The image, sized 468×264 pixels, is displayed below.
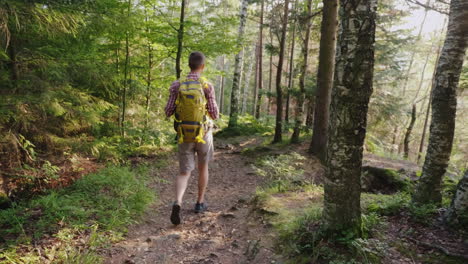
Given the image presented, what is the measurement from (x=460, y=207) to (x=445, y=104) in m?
1.44

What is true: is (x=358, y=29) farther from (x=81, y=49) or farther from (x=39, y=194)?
(x=81, y=49)

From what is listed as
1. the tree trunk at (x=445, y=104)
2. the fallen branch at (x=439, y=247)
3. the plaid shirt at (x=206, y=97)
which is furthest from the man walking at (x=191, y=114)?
the tree trunk at (x=445, y=104)

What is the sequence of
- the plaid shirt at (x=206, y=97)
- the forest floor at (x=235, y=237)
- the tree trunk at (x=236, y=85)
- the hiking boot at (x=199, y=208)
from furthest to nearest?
1. the tree trunk at (x=236, y=85)
2. the hiking boot at (x=199, y=208)
3. the plaid shirt at (x=206, y=97)
4. the forest floor at (x=235, y=237)

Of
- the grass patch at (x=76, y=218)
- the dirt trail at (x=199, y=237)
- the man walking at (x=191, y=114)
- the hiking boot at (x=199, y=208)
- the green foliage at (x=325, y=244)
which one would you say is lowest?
the dirt trail at (x=199, y=237)

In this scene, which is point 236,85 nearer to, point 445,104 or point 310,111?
point 310,111

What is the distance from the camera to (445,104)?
371 cm

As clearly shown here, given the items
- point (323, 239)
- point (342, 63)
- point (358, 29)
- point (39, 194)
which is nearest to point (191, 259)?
point (323, 239)

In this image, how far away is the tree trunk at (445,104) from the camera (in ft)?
12.0

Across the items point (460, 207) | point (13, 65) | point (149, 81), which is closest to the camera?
point (460, 207)

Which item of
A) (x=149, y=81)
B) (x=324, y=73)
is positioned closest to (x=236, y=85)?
(x=149, y=81)

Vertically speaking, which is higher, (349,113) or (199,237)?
(349,113)

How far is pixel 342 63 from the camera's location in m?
2.71

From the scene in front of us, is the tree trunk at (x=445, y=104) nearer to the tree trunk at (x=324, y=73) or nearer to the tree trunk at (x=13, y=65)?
the tree trunk at (x=324, y=73)

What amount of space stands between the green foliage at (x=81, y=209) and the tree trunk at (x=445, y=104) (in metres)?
4.44
